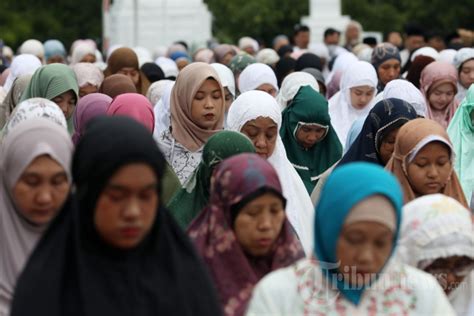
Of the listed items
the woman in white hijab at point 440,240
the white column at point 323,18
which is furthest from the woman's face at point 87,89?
the white column at point 323,18

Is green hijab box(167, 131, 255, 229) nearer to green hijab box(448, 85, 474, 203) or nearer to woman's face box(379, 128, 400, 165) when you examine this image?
woman's face box(379, 128, 400, 165)

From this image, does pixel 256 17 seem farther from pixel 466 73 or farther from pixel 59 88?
pixel 59 88

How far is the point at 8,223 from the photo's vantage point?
6230mm

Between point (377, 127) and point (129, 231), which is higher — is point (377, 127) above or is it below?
above

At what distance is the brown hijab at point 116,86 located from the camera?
11.6 meters

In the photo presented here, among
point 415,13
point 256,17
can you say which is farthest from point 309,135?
point 415,13

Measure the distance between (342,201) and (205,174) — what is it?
236 cm

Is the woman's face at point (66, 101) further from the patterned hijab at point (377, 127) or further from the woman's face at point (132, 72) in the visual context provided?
the woman's face at point (132, 72)

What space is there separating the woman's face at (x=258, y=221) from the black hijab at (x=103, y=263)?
2.72 feet

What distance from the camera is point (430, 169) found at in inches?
300

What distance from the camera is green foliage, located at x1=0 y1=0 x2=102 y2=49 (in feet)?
123

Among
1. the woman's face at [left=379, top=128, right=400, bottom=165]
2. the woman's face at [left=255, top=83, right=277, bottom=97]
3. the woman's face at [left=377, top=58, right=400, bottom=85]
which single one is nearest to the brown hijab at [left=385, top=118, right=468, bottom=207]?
the woman's face at [left=379, top=128, right=400, bottom=165]

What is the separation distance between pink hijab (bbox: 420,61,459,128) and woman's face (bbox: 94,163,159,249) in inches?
297

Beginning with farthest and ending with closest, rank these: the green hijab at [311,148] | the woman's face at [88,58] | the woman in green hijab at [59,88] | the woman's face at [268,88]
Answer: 1. the woman's face at [88,58]
2. the woman's face at [268,88]
3. the green hijab at [311,148]
4. the woman in green hijab at [59,88]
